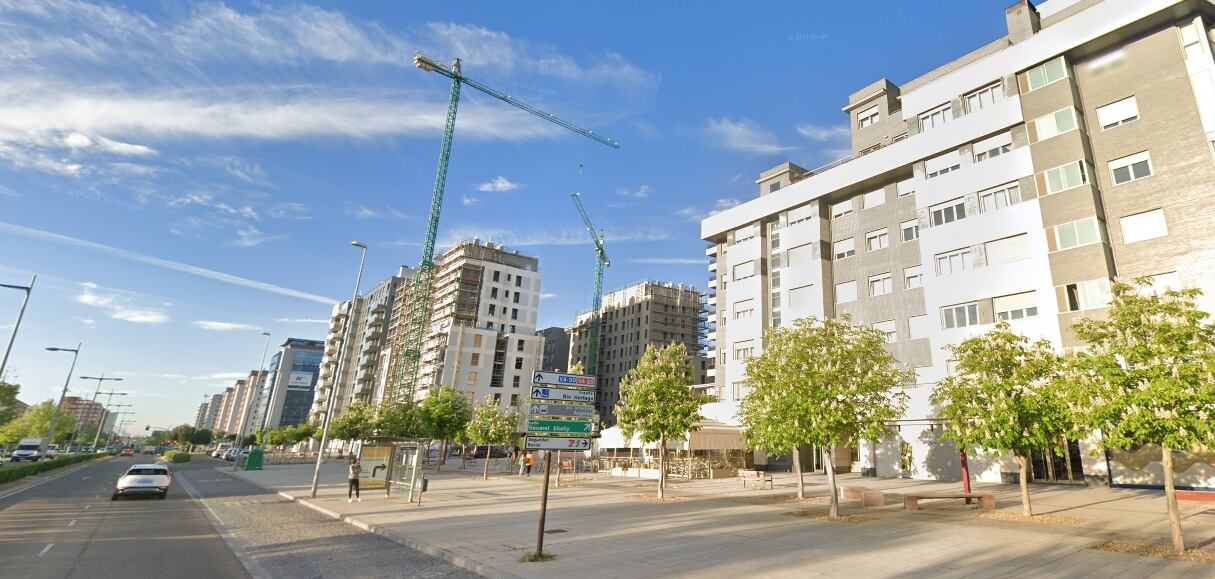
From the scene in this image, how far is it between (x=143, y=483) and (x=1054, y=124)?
1929 inches

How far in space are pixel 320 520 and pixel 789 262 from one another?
38.8 metres

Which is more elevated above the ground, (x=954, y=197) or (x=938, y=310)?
(x=954, y=197)

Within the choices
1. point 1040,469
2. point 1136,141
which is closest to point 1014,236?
point 1136,141

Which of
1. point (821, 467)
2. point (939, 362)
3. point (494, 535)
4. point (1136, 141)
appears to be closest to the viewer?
point (494, 535)

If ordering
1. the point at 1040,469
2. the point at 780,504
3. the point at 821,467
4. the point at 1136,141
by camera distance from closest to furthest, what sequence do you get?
the point at 780,504 → the point at 1136,141 → the point at 1040,469 → the point at 821,467

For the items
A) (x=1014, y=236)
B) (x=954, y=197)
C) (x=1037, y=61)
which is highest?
(x=1037, y=61)

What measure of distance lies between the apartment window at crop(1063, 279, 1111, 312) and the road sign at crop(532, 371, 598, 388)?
2862 centimetres

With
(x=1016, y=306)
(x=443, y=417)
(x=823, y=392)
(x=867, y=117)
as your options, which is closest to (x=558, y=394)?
(x=823, y=392)

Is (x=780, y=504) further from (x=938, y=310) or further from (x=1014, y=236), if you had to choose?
(x=1014, y=236)

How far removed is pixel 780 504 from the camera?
21875mm

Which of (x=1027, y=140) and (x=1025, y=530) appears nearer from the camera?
(x=1025, y=530)

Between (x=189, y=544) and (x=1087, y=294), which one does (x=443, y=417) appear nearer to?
(x=189, y=544)

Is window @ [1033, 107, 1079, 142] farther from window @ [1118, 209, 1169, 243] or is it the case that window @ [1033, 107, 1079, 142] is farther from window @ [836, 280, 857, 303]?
window @ [836, 280, 857, 303]

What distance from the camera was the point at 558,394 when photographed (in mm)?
12125
